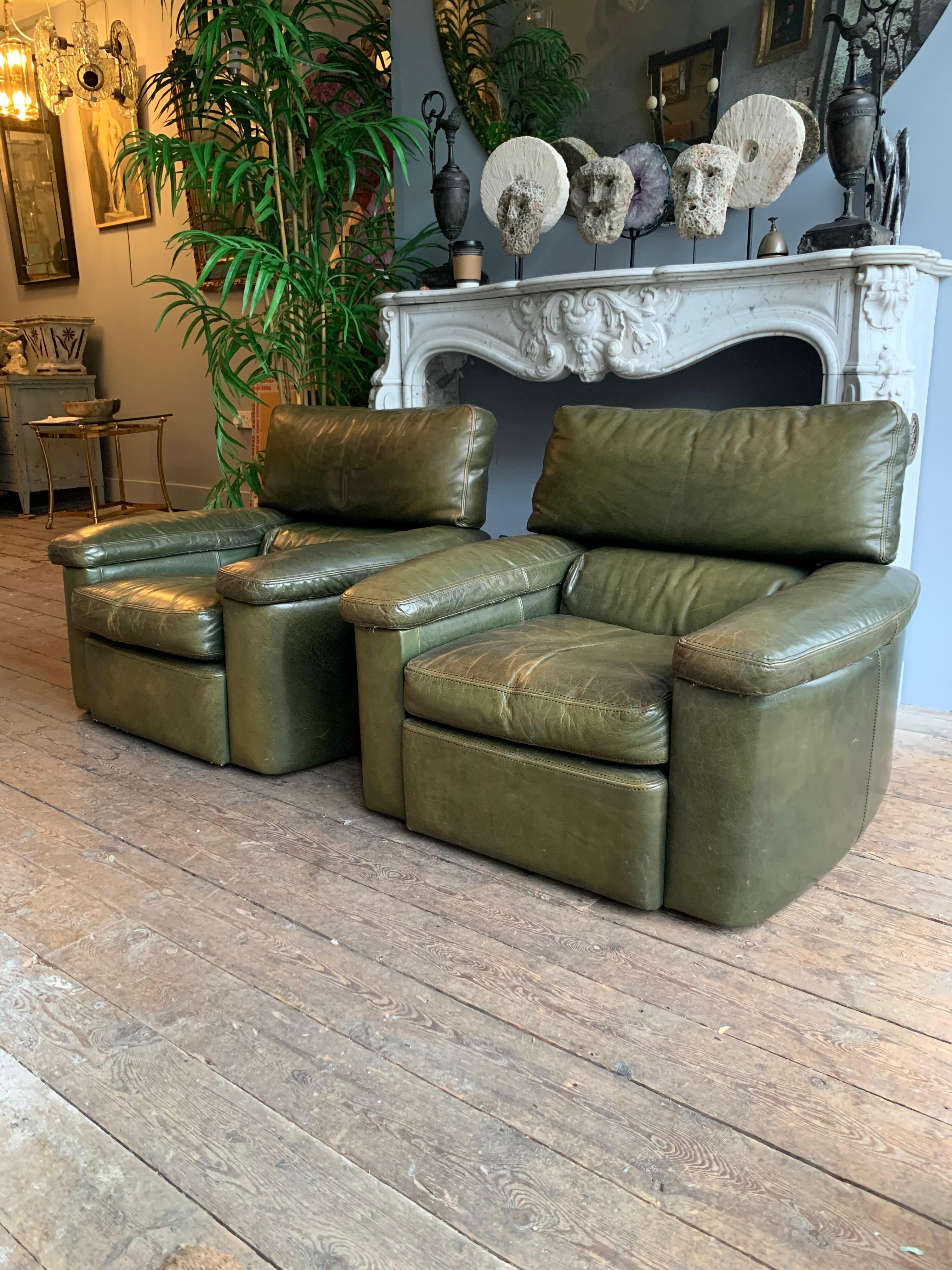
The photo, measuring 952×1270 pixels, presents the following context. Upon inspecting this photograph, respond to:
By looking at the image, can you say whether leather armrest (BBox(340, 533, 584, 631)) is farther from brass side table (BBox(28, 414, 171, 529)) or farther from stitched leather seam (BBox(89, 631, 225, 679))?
brass side table (BBox(28, 414, 171, 529))

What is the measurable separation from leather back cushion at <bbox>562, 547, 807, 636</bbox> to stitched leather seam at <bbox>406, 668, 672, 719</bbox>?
0.53 metres

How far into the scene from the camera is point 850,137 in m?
2.44

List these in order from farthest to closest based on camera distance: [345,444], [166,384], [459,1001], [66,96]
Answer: [166,384], [66,96], [345,444], [459,1001]

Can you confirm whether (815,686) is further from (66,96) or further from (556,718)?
(66,96)

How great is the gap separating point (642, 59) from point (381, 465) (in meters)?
1.50

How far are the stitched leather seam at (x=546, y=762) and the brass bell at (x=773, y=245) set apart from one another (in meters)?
1.55

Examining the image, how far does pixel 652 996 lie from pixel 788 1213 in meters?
0.45

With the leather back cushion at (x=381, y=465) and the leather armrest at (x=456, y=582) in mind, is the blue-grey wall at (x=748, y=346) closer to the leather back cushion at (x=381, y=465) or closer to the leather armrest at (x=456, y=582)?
the leather back cushion at (x=381, y=465)

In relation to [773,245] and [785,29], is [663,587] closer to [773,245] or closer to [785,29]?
[773,245]

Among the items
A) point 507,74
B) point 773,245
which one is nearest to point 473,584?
point 773,245

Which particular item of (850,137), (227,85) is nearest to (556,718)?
(850,137)

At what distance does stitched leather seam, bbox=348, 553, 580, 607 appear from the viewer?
209cm

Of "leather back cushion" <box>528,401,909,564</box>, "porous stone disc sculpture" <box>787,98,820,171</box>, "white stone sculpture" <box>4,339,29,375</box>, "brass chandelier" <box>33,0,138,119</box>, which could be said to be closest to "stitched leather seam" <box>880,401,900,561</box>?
"leather back cushion" <box>528,401,909,564</box>

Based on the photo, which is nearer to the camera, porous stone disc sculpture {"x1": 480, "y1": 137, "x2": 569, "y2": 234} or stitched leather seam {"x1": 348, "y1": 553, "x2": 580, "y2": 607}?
stitched leather seam {"x1": 348, "y1": 553, "x2": 580, "y2": 607}
